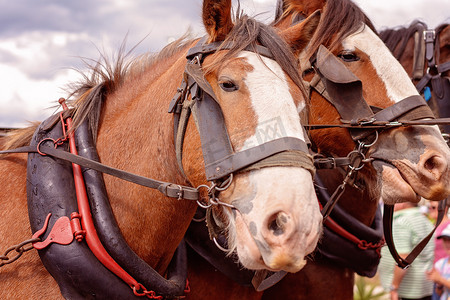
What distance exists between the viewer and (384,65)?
11.1 feet

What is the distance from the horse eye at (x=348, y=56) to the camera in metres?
3.50

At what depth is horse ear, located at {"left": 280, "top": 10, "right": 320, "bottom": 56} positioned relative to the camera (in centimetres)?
286

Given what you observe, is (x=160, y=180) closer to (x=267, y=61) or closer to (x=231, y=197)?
(x=231, y=197)

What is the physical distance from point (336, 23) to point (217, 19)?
1.45m

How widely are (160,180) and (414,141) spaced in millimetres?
1686

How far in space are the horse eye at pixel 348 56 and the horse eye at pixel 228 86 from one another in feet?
4.98

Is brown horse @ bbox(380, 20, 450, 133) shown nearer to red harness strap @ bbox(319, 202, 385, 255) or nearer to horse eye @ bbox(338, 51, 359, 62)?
horse eye @ bbox(338, 51, 359, 62)

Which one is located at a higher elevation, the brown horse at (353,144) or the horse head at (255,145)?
the horse head at (255,145)

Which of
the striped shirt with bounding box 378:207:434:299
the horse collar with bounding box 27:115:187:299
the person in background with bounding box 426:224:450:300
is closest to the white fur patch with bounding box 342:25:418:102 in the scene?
the horse collar with bounding box 27:115:187:299

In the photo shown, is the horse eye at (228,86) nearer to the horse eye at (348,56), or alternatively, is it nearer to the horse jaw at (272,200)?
the horse jaw at (272,200)

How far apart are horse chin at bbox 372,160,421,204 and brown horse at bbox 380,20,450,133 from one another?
1.98m

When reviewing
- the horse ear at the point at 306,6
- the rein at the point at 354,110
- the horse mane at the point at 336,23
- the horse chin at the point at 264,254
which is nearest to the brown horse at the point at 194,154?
the horse chin at the point at 264,254

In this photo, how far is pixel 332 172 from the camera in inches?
158

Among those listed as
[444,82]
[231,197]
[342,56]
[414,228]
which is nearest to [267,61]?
[231,197]
